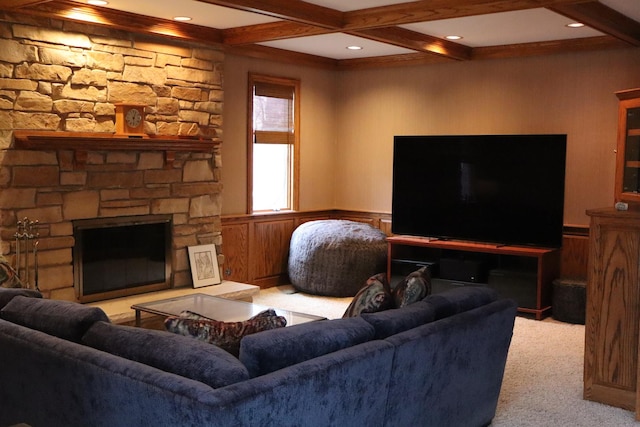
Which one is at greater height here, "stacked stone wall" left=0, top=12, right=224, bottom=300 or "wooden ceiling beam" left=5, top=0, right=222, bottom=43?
"wooden ceiling beam" left=5, top=0, right=222, bottom=43

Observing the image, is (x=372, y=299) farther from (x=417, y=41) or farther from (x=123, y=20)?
(x=417, y=41)

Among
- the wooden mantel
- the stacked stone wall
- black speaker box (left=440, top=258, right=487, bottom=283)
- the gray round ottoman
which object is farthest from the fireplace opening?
black speaker box (left=440, top=258, right=487, bottom=283)

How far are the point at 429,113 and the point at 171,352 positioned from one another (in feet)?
18.0

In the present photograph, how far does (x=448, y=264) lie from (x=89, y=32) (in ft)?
12.1

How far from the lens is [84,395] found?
2744 millimetres

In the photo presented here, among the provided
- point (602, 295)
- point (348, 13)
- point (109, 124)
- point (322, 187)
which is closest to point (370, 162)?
point (322, 187)

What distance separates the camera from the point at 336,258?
23.2 ft

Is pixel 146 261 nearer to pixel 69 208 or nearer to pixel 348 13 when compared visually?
pixel 69 208

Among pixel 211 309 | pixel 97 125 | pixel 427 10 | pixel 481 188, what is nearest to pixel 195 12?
pixel 97 125

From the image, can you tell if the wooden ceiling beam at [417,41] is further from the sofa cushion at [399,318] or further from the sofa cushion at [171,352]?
the sofa cushion at [171,352]

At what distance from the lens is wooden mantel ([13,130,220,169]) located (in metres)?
5.13

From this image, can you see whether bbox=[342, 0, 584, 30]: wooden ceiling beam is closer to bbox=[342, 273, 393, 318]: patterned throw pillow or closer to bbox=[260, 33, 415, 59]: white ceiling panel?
bbox=[260, 33, 415, 59]: white ceiling panel

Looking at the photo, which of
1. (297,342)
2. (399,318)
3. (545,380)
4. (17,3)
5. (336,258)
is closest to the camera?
(297,342)

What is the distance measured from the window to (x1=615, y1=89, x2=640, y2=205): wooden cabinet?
339cm
